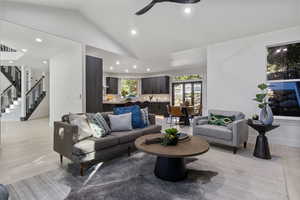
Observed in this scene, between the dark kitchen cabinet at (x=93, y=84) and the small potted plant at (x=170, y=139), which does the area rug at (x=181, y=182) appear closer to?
the small potted plant at (x=170, y=139)

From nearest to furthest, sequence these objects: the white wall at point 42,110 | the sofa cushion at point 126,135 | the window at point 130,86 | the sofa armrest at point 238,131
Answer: the sofa cushion at point 126,135
the sofa armrest at point 238,131
the white wall at point 42,110
the window at point 130,86

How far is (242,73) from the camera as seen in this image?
416 cm

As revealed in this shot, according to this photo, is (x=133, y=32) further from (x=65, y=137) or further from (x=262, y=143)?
(x=262, y=143)

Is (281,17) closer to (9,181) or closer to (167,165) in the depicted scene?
(167,165)

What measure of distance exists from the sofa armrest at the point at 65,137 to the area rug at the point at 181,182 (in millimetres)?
324

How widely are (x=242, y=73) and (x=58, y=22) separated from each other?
16.3ft

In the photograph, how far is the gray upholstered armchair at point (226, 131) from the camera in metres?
3.11

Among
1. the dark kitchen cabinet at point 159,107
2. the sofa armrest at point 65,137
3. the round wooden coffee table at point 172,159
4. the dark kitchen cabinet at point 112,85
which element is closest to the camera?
the round wooden coffee table at point 172,159

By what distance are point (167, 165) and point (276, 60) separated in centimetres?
388

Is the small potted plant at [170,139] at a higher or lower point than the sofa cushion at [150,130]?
higher

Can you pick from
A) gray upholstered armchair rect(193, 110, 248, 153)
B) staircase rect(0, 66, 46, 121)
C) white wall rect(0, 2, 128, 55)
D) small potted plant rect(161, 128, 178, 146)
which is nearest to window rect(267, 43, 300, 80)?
gray upholstered armchair rect(193, 110, 248, 153)

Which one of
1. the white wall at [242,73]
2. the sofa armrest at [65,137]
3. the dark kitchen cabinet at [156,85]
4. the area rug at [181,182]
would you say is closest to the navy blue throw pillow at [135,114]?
the area rug at [181,182]

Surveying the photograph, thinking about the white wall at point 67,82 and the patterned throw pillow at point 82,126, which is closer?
the patterned throw pillow at point 82,126

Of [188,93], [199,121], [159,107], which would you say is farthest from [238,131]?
[159,107]
